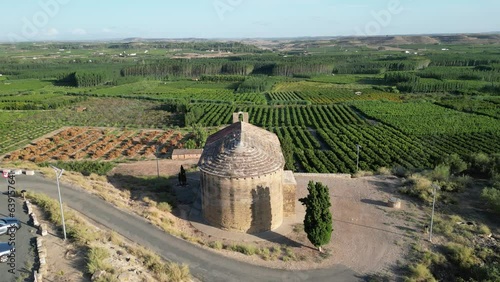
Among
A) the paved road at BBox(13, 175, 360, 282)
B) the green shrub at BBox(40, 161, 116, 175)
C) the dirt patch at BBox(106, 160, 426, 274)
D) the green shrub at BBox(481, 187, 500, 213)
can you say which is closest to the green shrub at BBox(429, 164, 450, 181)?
the dirt patch at BBox(106, 160, 426, 274)

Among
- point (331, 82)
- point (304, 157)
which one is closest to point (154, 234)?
point (304, 157)

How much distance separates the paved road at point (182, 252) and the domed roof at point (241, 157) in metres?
5.20

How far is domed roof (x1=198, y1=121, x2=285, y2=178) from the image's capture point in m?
23.2

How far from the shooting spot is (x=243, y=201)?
2334 cm

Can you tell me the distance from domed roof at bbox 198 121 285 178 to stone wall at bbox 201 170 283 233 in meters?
0.46

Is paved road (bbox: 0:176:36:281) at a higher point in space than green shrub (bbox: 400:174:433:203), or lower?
higher

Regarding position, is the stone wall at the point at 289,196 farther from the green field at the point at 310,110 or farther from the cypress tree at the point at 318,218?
the green field at the point at 310,110

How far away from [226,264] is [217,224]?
458 cm

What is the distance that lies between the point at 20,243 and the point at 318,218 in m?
16.6

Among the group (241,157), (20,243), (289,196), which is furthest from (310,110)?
(20,243)

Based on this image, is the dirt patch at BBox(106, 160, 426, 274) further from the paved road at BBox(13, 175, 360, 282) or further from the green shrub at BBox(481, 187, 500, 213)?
the green shrub at BBox(481, 187, 500, 213)

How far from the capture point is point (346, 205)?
93.0 feet

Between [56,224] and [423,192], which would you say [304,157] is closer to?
[423,192]

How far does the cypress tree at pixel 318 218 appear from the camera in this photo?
21.2m
